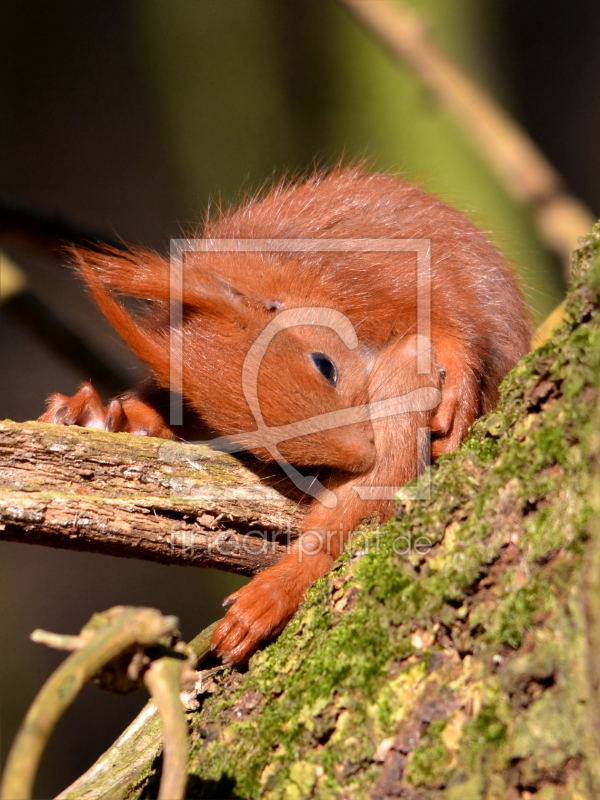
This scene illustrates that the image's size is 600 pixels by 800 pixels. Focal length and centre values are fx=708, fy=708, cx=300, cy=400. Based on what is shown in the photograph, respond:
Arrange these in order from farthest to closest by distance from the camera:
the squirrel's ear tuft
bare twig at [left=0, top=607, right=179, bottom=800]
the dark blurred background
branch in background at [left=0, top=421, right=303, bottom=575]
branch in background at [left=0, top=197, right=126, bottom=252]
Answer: the dark blurred background, branch in background at [left=0, top=197, right=126, bottom=252], the squirrel's ear tuft, branch in background at [left=0, top=421, right=303, bottom=575], bare twig at [left=0, top=607, right=179, bottom=800]

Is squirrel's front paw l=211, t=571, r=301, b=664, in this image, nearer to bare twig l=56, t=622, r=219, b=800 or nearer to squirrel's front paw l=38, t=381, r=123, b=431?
bare twig l=56, t=622, r=219, b=800

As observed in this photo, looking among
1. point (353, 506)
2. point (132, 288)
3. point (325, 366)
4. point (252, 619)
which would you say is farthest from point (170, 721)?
point (132, 288)

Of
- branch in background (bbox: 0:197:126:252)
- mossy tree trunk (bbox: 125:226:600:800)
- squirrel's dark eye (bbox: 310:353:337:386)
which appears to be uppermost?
branch in background (bbox: 0:197:126:252)

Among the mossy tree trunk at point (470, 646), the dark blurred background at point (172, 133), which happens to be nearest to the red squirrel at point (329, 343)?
the mossy tree trunk at point (470, 646)

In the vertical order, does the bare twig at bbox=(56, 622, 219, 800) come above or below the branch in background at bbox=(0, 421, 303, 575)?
below

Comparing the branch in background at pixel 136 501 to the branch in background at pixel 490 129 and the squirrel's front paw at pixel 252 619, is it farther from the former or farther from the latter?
the branch in background at pixel 490 129

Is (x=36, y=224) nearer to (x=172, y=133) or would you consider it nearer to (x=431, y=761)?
(x=172, y=133)

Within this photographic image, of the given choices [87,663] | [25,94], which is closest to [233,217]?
[87,663]

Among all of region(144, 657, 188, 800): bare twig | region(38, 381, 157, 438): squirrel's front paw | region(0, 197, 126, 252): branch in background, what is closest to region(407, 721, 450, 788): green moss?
region(144, 657, 188, 800): bare twig
